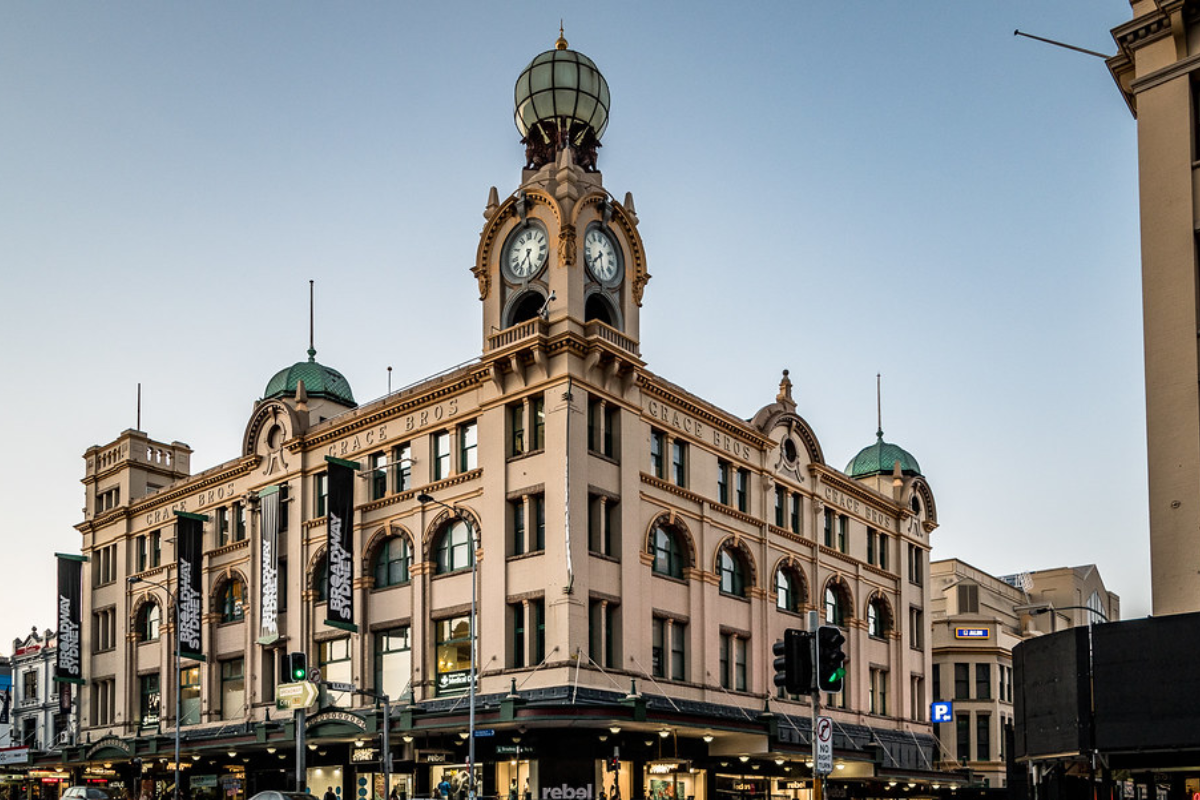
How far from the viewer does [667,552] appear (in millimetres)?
53281

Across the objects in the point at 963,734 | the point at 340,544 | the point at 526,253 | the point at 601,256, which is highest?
the point at 526,253

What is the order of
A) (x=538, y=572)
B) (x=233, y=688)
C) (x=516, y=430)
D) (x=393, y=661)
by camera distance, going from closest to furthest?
(x=538, y=572) < (x=516, y=430) < (x=393, y=661) < (x=233, y=688)

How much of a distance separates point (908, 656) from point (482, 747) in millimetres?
29152

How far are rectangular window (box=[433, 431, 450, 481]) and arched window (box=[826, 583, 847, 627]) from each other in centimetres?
2034

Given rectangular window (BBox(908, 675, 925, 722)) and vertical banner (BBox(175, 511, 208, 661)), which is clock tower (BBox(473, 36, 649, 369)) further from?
rectangular window (BBox(908, 675, 925, 722))

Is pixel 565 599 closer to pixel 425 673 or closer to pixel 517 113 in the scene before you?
pixel 425 673

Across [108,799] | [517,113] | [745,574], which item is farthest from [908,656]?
[108,799]

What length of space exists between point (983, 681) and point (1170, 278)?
60.9m

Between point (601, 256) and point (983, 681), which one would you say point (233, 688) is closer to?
point (601, 256)

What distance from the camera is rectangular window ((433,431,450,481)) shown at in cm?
5306

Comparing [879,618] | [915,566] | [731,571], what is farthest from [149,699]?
[915,566]

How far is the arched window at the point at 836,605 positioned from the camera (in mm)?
64188

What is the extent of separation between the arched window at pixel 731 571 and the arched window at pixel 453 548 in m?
10.3

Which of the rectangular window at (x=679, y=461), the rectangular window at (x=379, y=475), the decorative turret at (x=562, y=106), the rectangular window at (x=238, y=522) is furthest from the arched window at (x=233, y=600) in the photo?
the decorative turret at (x=562, y=106)
